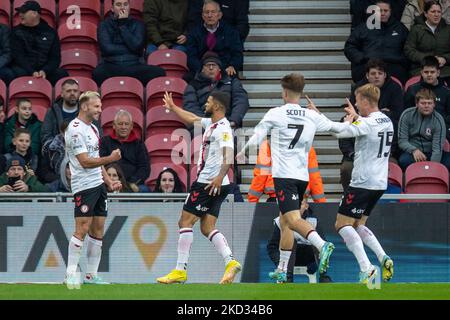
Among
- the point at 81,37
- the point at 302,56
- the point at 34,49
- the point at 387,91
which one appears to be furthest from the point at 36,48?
the point at 387,91

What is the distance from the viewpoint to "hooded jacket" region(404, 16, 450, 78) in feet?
60.3

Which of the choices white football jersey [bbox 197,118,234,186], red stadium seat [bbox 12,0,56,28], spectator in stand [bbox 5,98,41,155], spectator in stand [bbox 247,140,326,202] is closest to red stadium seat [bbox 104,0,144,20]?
red stadium seat [bbox 12,0,56,28]

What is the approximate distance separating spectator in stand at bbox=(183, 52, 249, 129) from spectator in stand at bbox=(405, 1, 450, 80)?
8.36ft

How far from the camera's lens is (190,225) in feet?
46.3

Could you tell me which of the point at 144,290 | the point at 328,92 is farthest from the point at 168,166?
the point at 144,290

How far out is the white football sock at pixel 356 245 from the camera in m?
13.5

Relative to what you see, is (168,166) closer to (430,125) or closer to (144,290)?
(430,125)

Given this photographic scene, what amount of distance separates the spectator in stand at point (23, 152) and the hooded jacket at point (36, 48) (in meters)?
2.05

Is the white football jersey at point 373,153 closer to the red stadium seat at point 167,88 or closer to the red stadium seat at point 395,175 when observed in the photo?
the red stadium seat at point 395,175

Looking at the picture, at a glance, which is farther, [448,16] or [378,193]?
[448,16]

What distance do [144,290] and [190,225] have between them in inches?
67.1

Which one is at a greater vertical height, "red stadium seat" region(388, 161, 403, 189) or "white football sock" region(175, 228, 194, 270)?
"red stadium seat" region(388, 161, 403, 189)

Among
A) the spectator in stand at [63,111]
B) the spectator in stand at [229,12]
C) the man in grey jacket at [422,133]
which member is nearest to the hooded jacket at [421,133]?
the man in grey jacket at [422,133]

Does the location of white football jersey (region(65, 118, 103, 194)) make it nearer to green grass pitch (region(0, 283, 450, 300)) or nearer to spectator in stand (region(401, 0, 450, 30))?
green grass pitch (region(0, 283, 450, 300))
